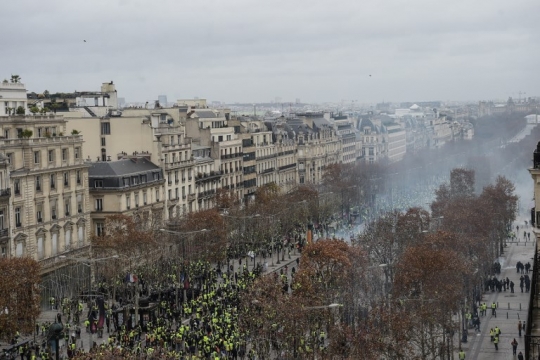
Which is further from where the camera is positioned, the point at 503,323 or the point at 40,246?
the point at 40,246

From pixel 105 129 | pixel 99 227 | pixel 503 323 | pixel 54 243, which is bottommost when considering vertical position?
pixel 503 323

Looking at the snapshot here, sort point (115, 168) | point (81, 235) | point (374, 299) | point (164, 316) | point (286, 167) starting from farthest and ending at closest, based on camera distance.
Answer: point (286, 167) < point (115, 168) < point (81, 235) < point (164, 316) < point (374, 299)

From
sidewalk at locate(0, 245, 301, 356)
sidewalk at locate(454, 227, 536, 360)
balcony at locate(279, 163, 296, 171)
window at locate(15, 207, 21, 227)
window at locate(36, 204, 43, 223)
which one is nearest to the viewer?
sidewalk at locate(454, 227, 536, 360)

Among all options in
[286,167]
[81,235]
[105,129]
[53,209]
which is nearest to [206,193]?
[105,129]

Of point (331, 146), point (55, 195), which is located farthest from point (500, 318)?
point (331, 146)

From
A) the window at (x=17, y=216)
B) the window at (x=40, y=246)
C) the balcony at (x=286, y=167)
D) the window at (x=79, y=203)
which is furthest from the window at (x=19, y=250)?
the balcony at (x=286, y=167)

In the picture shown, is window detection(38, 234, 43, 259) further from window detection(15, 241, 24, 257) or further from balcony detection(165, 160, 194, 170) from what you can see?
balcony detection(165, 160, 194, 170)

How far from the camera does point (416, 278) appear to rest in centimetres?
6119

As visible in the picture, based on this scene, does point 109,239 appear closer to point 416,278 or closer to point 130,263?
point 130,263

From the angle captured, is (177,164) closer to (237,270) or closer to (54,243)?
(237,270)

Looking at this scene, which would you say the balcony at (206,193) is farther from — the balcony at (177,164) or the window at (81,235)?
the window at (81,235)

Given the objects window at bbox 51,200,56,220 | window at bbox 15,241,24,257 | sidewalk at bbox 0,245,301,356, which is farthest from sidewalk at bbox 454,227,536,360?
window at bbox 51,200,56,220

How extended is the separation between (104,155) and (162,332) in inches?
1812

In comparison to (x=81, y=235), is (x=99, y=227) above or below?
below
